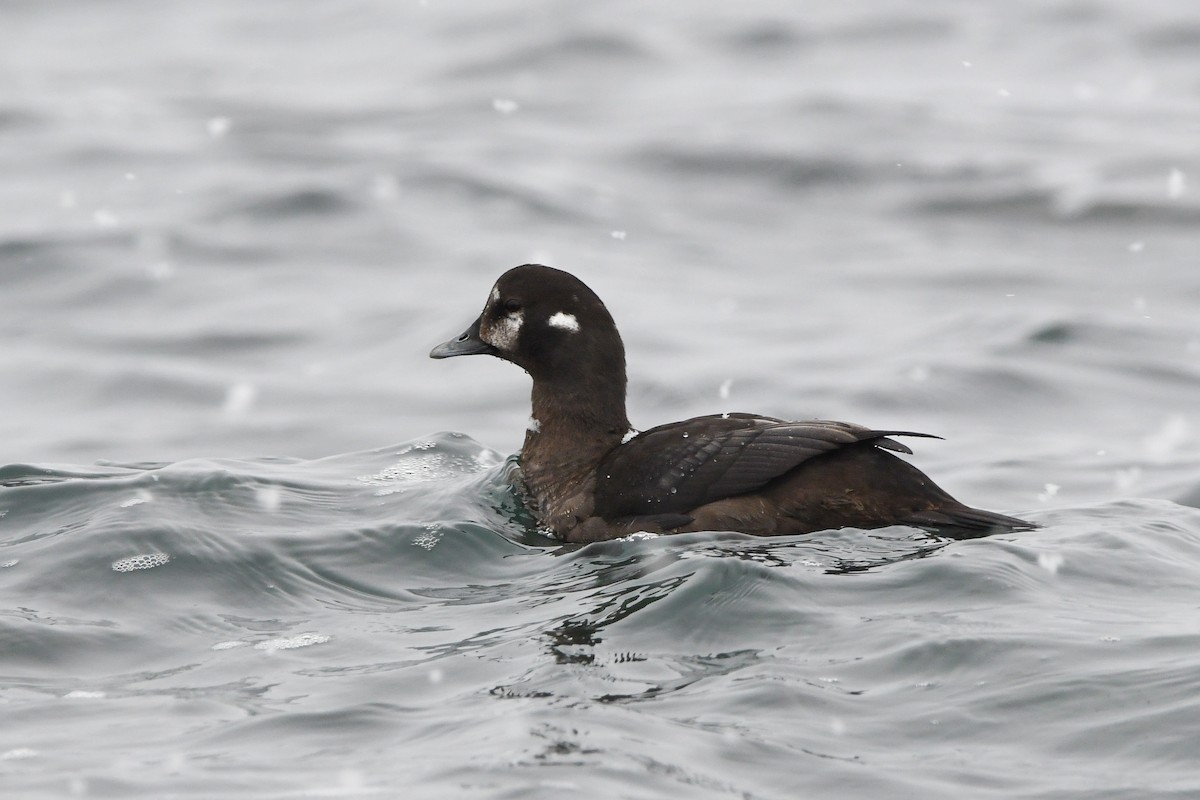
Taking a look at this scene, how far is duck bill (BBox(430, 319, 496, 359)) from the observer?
796cm

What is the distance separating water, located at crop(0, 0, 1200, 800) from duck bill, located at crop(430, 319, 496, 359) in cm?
63

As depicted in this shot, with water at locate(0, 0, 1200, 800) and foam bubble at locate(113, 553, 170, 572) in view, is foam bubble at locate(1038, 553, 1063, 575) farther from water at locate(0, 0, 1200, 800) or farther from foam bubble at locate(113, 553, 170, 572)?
foam bubble at locate(113, 553, 170, 572)

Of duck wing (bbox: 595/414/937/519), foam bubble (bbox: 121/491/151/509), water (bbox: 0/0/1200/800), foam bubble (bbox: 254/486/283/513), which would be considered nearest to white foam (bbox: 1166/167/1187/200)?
water (bbox: 0/0/1200/800)

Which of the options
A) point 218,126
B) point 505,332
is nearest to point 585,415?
Answer: point 505,332

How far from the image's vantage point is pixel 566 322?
7.61 metres

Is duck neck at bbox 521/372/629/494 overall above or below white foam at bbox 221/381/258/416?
above

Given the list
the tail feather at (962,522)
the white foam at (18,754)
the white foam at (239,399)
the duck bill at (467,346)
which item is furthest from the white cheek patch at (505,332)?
the white foam at (18,754)

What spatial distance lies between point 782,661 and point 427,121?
45.1 ft

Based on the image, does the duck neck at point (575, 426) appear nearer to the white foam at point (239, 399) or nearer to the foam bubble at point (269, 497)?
the foam bubble at point (269, 497)

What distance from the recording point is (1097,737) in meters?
4.80

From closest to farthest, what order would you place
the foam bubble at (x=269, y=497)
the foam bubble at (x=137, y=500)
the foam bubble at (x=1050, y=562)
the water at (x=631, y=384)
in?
the water at (x=631, y=384), the foam bubble at (x=1050, y=562), the foam bubble at (x=137, y=500), the foam bubble at (x=269, y=497)

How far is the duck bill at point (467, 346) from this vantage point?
26.1 ft

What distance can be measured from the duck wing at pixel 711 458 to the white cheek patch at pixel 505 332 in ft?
3.49

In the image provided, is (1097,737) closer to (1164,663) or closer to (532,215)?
(1164,663)
